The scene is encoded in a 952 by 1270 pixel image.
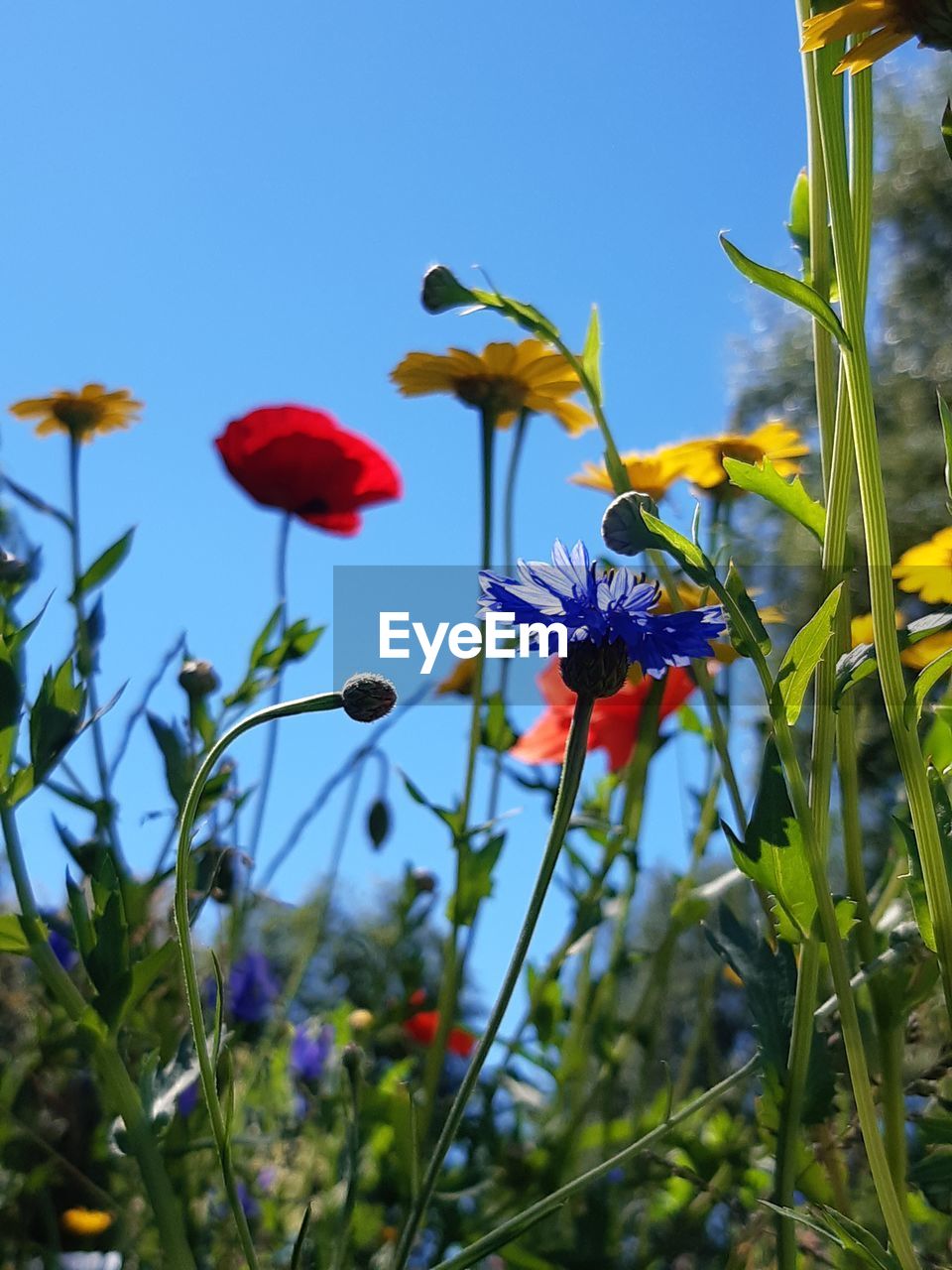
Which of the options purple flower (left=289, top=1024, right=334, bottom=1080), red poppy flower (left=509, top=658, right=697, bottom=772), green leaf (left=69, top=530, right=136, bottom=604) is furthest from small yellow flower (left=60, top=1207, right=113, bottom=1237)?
green leaf (left=69, top=530, right=136, bottom=604)

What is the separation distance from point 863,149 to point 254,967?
2.76 ft

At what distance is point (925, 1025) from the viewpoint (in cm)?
61

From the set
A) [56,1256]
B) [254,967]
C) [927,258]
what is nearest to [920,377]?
[927,258]

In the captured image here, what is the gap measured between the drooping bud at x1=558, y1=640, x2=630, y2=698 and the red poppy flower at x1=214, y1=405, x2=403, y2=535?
489 millimetres

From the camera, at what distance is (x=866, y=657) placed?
0.38 meters

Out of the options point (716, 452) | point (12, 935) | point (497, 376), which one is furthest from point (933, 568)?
point (12, 935)

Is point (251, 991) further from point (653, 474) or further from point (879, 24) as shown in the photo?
point (879, 24)

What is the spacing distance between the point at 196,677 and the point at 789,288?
39cm

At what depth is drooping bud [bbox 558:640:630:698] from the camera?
0.39m

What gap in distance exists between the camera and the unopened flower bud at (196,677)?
26.0 inches

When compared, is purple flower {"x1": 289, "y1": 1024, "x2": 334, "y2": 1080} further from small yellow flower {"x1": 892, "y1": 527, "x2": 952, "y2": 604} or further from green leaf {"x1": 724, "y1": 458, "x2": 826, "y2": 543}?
green leaf {"x1": 724, "y1": 458, "x2": 826, "y2": 543}

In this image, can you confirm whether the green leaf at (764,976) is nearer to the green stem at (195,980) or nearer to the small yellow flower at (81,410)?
the green stem at (195,980)

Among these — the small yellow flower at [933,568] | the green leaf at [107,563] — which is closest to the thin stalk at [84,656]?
the green leaf at [107,563]

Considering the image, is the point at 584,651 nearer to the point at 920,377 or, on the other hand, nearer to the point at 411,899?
the point at 411,899
